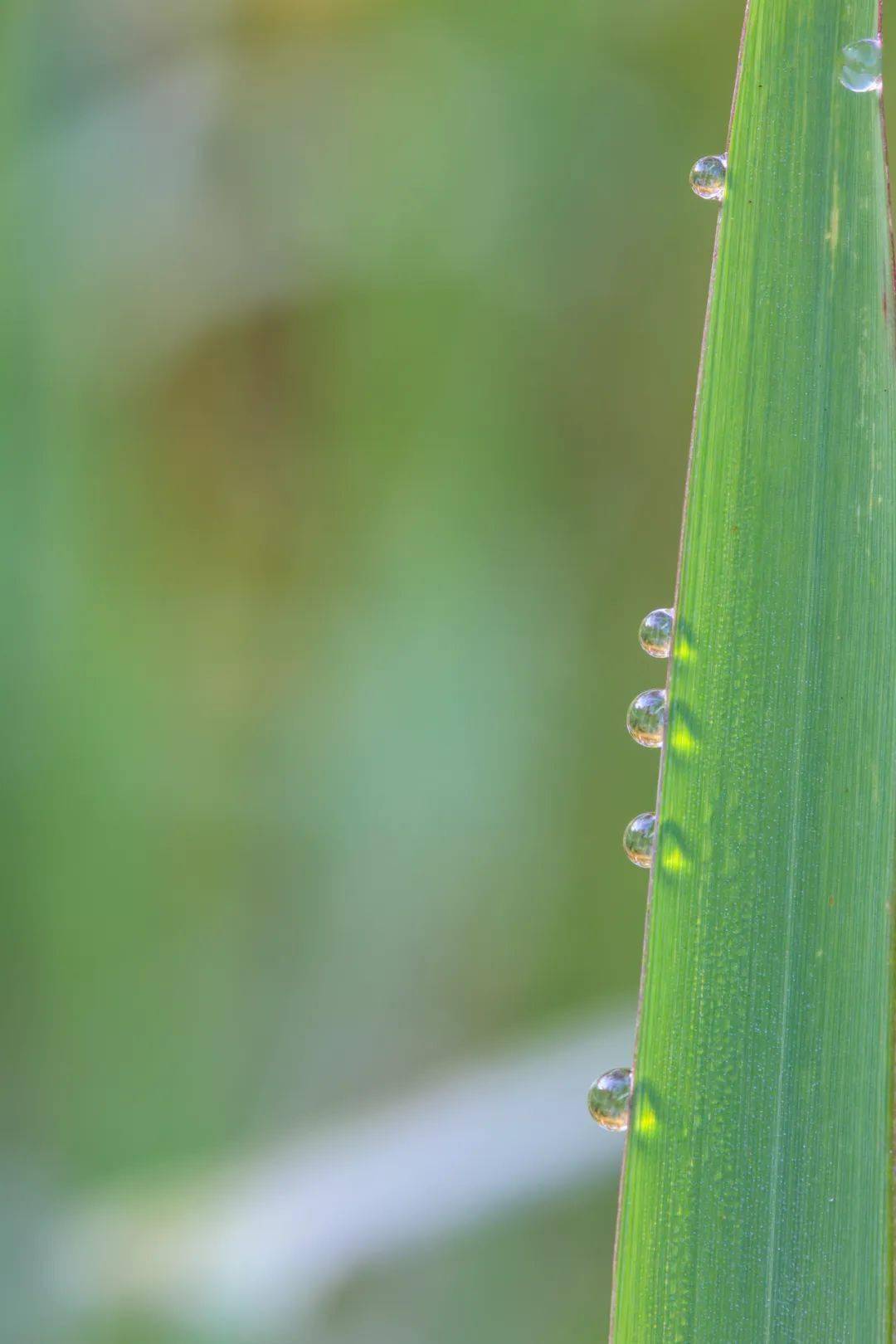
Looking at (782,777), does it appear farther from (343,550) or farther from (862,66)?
(343,550)

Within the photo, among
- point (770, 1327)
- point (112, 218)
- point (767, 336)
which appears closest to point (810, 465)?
point (767, 336)

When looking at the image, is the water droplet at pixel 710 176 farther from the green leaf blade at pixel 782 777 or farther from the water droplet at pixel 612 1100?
the water droplet at pixel 612 1100

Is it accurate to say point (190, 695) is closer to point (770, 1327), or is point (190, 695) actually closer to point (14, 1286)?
point (14, 1286)

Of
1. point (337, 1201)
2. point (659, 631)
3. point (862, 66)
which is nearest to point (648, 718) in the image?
point (659, 631)

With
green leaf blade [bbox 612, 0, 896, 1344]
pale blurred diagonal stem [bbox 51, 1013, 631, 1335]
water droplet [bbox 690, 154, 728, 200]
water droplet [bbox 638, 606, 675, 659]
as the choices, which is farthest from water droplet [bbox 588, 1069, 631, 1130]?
pale blurred diagonal stem [bbox 51, 1013, 631, 1335]

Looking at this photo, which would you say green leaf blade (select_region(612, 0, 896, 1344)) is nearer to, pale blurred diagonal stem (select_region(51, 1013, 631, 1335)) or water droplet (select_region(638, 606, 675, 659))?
water droplet (select_region(638, 606, 675, 659))
